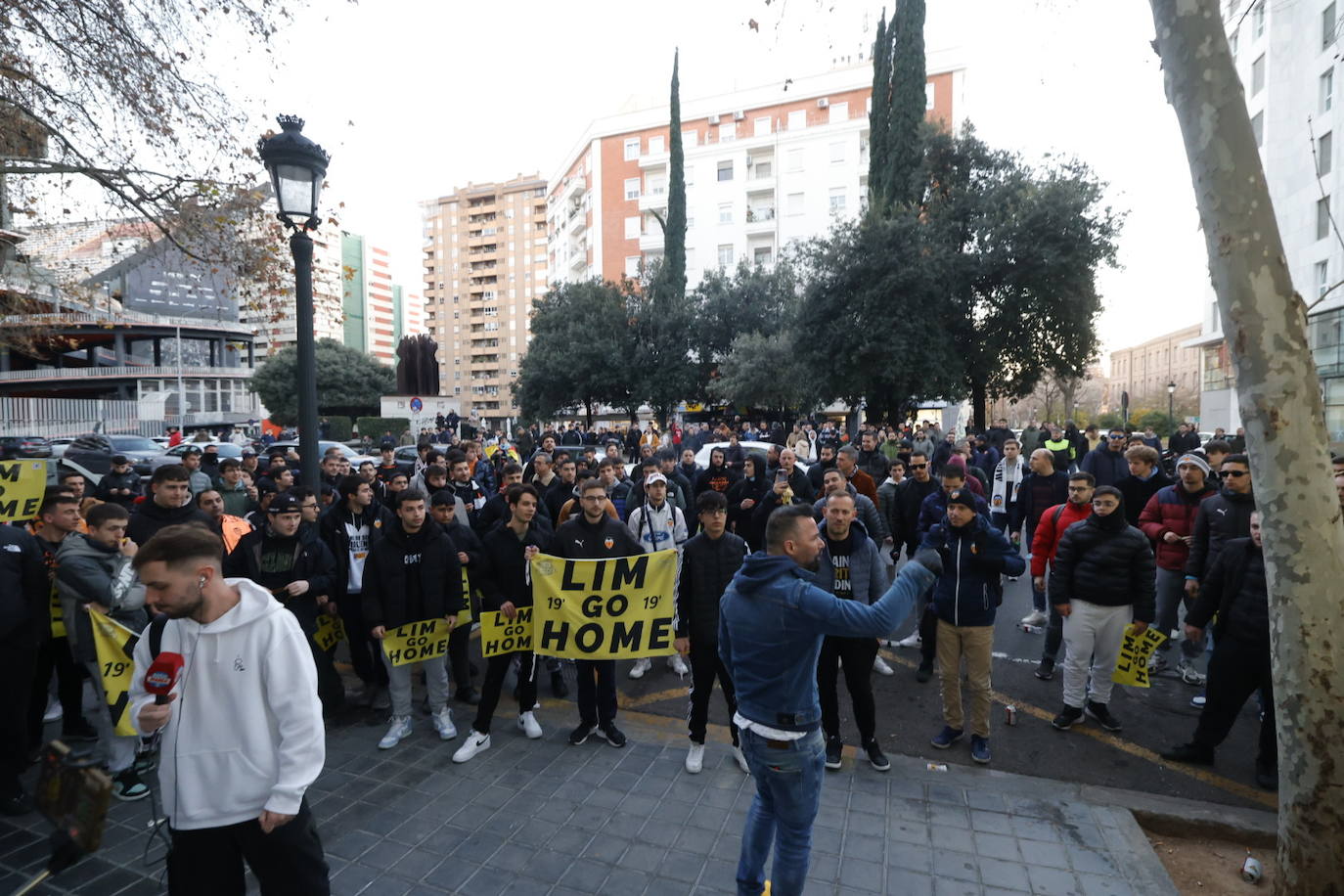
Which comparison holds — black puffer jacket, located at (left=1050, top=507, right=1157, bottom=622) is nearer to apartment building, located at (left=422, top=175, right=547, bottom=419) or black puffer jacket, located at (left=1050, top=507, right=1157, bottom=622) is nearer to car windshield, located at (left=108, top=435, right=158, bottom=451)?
car windshield, located at (left=108, top=435, right=158, bottom=451)

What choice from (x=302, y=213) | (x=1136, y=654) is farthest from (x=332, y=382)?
(x=1136, y=654)

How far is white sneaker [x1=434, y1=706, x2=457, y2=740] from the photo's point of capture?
5.27 meters

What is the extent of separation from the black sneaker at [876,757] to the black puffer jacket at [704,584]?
1262mm

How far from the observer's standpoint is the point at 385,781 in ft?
15.2

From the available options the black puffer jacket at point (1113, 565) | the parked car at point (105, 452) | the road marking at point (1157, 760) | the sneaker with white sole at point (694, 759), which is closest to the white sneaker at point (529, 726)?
the sneaker with white sole at point (694, 759)

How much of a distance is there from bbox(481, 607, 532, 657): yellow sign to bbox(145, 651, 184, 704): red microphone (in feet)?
9.58

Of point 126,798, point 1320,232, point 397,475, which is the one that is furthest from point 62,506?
point 1320,232

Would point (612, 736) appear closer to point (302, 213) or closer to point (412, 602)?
point (412, 602)

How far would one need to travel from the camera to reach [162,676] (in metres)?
2.38

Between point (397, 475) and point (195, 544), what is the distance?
5.05 metres

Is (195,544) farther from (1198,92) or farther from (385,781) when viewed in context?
(1198,92)

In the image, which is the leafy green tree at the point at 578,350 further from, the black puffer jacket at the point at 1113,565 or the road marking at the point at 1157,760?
the black puffer jacket at the point at 1113,565

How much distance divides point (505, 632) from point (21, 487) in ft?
17.9

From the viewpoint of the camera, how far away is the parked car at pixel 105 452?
63.8ft
